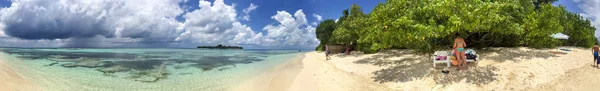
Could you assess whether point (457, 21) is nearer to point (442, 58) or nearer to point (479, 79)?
point (479, 79)

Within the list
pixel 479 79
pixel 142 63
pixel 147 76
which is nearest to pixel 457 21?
pixel 479 79

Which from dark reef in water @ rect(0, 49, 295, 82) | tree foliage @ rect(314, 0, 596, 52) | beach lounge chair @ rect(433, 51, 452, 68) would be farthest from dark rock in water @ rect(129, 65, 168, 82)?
beach lounge chair @ rect(433, 51, 452, 68)

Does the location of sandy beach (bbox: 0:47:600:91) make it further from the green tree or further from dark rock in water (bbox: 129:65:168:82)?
the green tree

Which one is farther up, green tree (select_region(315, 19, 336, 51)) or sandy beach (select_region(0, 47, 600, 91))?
Result: green tree (select_region(315, 19, 336, 51))

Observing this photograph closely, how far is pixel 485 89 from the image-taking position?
8.75 meters

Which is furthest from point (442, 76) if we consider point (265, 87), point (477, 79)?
point (265, 87)

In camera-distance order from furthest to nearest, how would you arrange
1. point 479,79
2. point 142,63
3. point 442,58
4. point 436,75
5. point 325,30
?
1. point 325,30
2. point 142,63
3. point 442,58
4. point 436,75
5. point 479,79

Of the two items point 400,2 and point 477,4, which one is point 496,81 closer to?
point 477,4

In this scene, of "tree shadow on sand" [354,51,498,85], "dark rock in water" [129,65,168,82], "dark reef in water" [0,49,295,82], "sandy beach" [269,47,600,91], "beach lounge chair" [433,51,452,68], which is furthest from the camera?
"dark reef in water" [0,49,295,82]

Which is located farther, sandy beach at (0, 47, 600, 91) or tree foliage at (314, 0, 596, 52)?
tree foliage at (314, 0, 596, 52)

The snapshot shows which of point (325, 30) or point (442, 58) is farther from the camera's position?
point (325, 30)

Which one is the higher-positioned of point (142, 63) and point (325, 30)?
point (325, 30)

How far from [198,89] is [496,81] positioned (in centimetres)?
944

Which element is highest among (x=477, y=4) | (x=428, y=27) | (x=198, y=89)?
(x=477, y=4)
